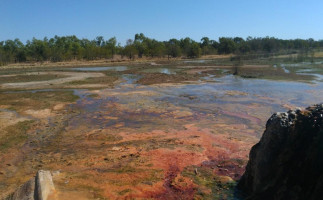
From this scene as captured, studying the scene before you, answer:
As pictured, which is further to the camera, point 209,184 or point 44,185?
point 209,184

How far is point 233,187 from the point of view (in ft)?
24.6

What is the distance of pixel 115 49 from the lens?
90.9 metres

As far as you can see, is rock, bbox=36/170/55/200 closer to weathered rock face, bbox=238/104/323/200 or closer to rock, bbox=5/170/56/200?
rock, bbox=5/170/56/200

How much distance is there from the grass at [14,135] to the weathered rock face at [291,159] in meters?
9.62

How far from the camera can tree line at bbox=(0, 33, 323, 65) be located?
256ft

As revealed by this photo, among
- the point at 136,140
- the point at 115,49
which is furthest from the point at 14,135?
the point at 115,49

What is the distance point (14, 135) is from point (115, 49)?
79790mm

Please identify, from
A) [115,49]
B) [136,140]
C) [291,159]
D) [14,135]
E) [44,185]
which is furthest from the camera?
[115,49]

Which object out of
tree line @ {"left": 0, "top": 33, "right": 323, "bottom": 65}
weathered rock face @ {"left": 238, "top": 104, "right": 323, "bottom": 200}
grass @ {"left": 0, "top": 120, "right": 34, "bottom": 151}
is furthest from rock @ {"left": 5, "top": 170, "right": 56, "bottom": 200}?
tree line @ {"left": 0, "top": 33, "right": 323, "bottom": 65}

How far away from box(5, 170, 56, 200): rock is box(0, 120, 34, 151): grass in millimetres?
4860

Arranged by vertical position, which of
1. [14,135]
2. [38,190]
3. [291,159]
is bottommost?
[14,135]

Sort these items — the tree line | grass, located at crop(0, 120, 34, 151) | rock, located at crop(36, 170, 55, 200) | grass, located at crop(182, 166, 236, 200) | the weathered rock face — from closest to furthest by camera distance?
the weathered rock face
rock, located at crop(36, 170, 55, 200)
grass, located at crop(182, 166, 236, 200)
grass, located at crop(0, 120, 34, 151)
the tree line

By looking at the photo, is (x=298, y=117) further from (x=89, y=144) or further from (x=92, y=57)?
(x=92, y=57)

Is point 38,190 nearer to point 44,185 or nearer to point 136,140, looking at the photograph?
point 44,185
